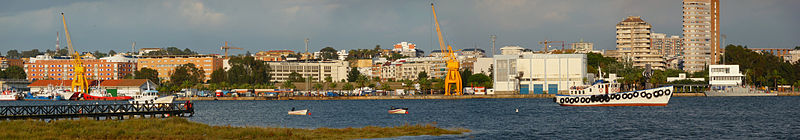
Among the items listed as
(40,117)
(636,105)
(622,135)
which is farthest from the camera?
(636,105)

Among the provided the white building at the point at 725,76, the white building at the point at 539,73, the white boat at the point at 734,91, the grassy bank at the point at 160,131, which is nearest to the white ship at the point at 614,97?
the grassy bank at the point at 160,131

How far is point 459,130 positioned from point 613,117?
24.3 meters

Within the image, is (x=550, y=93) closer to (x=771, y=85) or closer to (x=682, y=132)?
(x=771, y=85)

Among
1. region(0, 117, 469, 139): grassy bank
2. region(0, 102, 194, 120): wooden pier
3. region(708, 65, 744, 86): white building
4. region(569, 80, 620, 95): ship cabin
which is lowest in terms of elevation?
region(0, 117, 469, 139): grassy bank

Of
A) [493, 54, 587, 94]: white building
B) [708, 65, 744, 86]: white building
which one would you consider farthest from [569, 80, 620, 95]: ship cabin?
[708, 65, 744, 86]: white building

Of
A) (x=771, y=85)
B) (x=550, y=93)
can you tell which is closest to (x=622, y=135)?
(x=550, y=93)

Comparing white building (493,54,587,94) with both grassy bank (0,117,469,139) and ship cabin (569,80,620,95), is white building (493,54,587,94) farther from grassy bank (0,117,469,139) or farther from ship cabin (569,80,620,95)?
grassy bank (0,117,469,139)

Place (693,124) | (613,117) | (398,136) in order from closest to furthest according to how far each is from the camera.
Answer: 1. (398,136)
2. (693,124)
3. (613,117)

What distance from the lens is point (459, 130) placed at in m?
60.6

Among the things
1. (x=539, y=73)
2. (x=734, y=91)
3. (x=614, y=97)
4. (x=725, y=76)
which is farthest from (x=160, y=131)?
(x=725, y=76)

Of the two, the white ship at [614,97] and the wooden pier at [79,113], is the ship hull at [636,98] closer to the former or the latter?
the white ship at [614,97]

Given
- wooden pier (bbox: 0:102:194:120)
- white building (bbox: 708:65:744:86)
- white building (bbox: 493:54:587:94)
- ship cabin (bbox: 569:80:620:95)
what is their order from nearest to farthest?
wooden pier (bbox: 0:102:194:120), ship cabin (bbox: 569:80:620:95), white building (bbox: 708:65:744:86), white building (bbox: 493:54:587:94)

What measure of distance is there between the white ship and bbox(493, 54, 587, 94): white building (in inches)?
3195

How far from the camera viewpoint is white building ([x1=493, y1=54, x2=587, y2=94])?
18838cm
